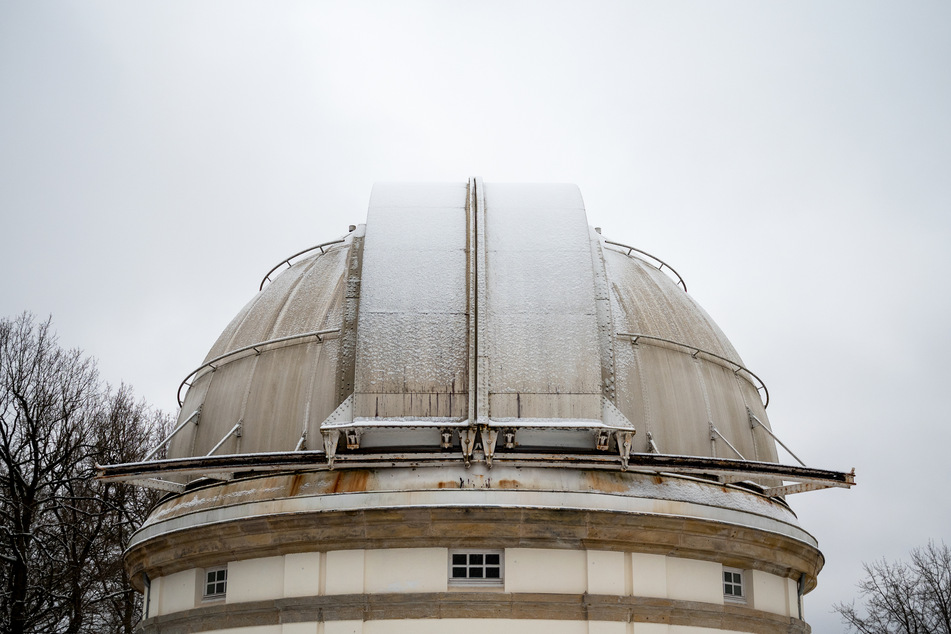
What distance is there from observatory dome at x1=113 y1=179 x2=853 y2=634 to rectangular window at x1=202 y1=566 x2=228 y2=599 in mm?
32

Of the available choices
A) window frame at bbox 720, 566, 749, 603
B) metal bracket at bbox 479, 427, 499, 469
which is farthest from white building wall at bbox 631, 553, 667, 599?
metal bracket at bbox 479, 427, 499, 469

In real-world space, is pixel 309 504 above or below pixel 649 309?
below

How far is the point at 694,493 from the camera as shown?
16094mm

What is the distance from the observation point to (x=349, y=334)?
54.1ft

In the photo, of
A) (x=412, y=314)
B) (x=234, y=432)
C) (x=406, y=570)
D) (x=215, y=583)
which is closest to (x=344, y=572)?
(x=406, y=570)

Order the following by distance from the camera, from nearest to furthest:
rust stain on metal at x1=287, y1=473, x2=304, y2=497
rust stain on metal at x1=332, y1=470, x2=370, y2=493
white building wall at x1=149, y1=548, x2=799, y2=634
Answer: white building wall at x1=149, y1=548, x2=799, y2=634, rust stain on metal at x1=332, y1=470, x2=370, y2=493, rust stain on metal at x1=287, y1=473, x2=304, y2=497

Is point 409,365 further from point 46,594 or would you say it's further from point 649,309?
point 46,594

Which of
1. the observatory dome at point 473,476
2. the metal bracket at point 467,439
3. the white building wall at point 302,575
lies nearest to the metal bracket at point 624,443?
the observatory dome at point 473,476

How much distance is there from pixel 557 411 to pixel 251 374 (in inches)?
227

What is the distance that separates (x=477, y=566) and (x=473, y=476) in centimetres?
133

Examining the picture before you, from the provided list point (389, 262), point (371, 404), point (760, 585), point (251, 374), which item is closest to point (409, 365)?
point (371, 404)

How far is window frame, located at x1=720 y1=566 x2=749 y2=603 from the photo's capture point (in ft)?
53.5

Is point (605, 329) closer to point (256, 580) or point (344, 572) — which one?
point (344, 572)

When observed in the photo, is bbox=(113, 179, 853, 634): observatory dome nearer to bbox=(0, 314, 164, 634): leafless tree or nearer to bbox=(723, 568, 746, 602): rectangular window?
bbox=(723, 568, 746, 602): rectangular window
